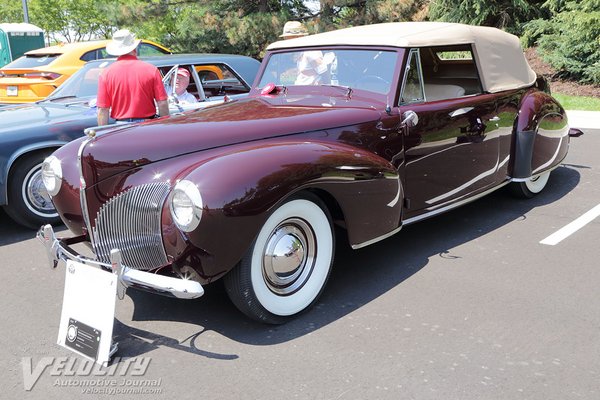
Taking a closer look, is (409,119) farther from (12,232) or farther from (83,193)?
(12,232)

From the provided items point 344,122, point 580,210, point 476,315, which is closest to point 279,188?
point 344,122

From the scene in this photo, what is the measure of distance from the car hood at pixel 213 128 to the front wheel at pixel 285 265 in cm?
57

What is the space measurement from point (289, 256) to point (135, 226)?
0.84 metres

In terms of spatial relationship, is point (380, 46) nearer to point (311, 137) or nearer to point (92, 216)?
point (311, 137)

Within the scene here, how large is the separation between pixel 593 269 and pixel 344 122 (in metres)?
1.97

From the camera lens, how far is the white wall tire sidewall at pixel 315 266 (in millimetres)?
3066

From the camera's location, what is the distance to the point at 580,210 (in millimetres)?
5289

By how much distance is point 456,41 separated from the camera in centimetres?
467

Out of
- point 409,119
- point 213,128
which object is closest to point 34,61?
point 213,128

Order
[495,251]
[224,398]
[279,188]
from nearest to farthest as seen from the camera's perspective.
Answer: [224,398] → [279,188] → [495,251]

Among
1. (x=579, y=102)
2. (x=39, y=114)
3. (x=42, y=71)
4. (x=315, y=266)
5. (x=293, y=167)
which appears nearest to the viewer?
(x=293, y=167)

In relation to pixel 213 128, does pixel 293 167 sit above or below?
below

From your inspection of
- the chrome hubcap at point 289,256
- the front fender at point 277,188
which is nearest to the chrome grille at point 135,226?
the front fender at point 277,188

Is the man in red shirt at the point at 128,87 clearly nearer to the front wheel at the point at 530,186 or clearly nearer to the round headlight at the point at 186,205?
the round headlight at the point at 186,205
